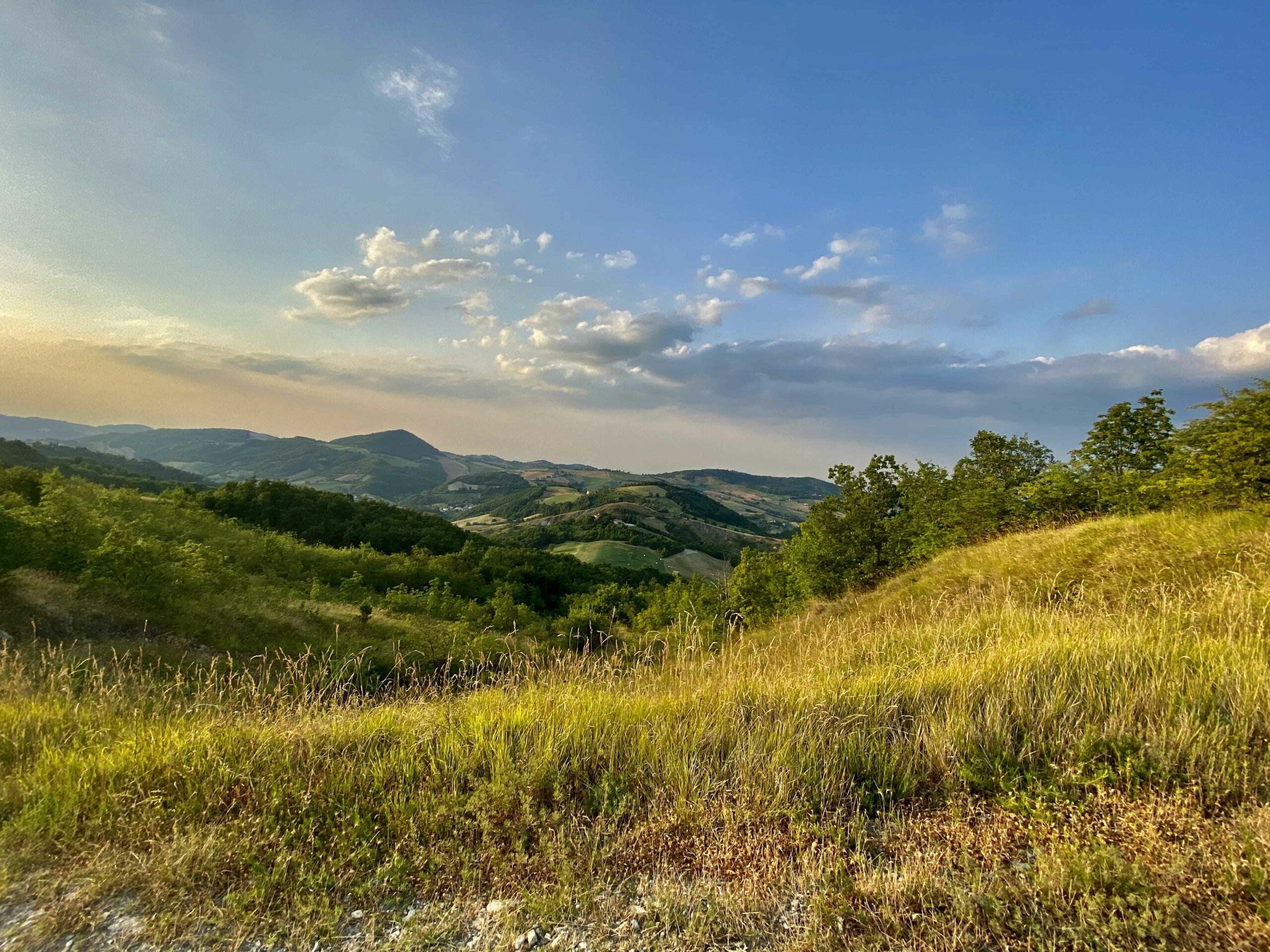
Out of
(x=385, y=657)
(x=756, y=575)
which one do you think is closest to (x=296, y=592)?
(x=385, y=657)

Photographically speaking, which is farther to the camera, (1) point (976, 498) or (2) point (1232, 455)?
(1) point (976, 498)

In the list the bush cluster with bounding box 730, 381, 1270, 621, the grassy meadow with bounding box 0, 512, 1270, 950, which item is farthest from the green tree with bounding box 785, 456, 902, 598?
the grassy meadow with bounding box 0, 512, 1270, 950

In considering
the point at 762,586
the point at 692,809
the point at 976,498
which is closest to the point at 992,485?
the point at 976,498

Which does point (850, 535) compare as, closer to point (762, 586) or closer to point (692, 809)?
point (762, 586)

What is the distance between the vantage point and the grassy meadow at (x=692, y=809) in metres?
2.66

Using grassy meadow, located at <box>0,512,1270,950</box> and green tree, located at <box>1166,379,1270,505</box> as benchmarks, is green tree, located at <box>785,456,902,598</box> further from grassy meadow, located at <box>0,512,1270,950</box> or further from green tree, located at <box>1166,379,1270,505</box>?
grassy meadow, located at <box>0,512,1270,950</box>

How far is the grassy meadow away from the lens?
2656mm

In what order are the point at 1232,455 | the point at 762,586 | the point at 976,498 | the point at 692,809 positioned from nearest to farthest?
1. the point at 692,809
2. the point at 1232,455
3. the point at 976,498
4. the point at 762,586

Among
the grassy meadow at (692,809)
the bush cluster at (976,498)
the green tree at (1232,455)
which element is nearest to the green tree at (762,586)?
the bush cluster at (976,498)

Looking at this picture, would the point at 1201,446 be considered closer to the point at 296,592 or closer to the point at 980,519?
the point at 980,519

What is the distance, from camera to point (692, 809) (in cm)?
350

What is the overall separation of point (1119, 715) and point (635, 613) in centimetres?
5692

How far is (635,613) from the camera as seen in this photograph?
59.0 metres

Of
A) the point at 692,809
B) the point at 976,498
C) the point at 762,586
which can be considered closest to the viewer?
the point at 692,809
